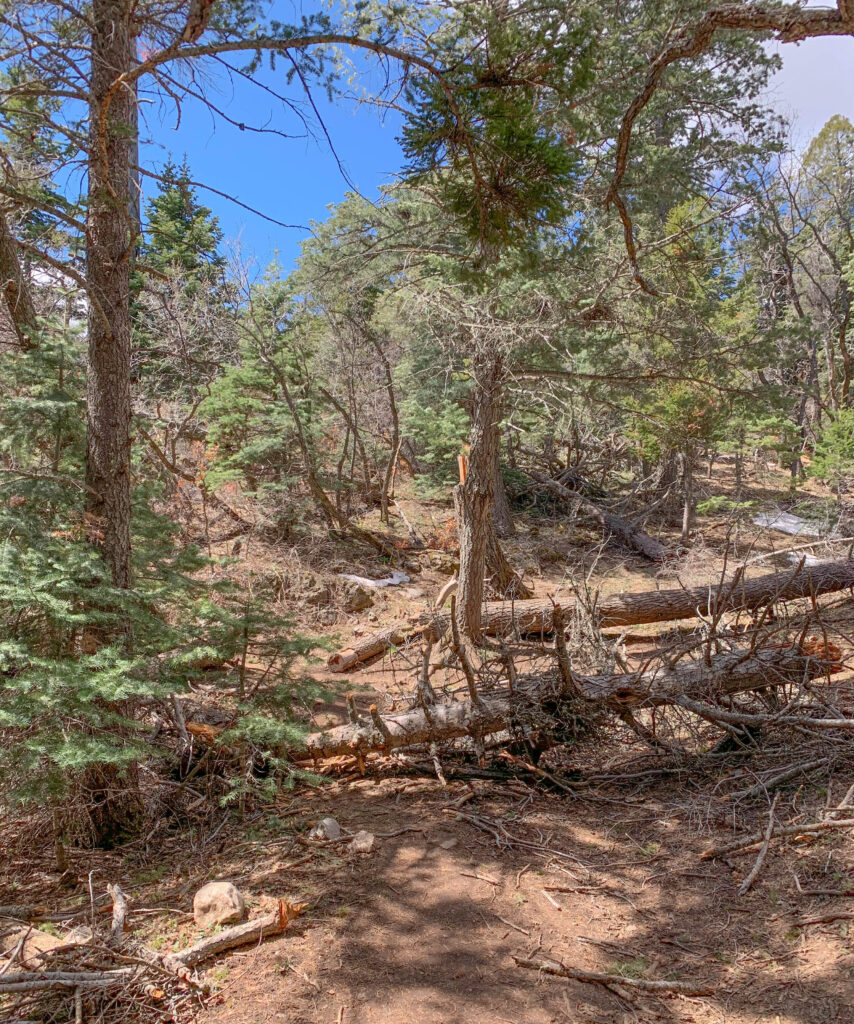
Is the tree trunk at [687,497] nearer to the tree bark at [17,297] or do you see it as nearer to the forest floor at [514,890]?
the forest floor at [514,890]

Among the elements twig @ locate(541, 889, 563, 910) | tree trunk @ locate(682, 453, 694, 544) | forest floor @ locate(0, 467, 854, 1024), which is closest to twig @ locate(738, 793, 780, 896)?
forest floor @ locate(0, 467, 854, 1024)

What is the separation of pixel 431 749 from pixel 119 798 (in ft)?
7.47

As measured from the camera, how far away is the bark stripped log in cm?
454

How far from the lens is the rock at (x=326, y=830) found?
3.89 m

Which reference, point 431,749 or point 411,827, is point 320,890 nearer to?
point 411,827

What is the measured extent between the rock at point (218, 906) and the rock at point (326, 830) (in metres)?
0.85

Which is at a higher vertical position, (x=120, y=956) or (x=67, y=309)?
(x=67, y=309)

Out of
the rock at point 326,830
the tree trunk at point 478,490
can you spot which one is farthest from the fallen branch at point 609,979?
the tree trunk at point 478,490

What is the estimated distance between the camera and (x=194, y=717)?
555 centimetres

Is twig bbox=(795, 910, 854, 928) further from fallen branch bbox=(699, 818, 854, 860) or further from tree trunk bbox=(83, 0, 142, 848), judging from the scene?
tree trunk bbox=(83, 0, 142, 848)

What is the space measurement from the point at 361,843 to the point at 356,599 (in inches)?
274

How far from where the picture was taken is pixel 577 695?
4.75m

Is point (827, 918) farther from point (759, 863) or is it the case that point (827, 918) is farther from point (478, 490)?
point (478, 490)

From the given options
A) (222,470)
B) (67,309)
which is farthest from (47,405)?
(222,470)
